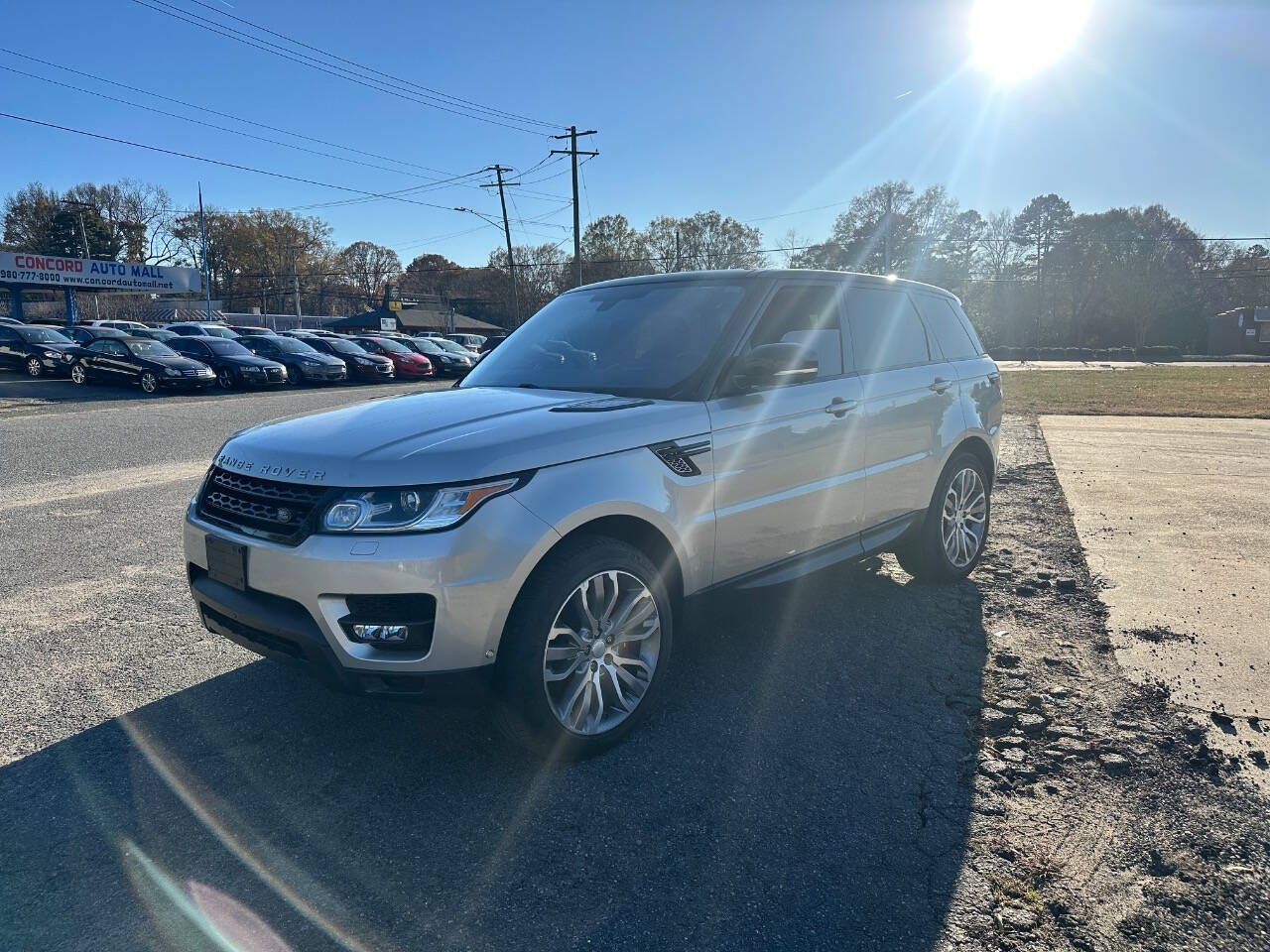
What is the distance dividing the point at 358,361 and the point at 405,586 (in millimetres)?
28272

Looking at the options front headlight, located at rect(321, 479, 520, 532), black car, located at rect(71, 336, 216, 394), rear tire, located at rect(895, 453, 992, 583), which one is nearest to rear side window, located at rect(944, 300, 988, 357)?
rear tire, located at rect(895, 453, 992, 583)

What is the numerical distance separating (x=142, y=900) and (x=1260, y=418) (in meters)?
18.4

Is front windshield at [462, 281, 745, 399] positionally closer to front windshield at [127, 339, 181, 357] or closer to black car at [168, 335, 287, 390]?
front windshield at [127, 339, 181, 357]

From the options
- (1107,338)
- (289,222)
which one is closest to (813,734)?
(1107,338)

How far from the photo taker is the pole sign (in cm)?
3784

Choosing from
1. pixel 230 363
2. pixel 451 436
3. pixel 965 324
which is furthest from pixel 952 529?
pixel 230 363

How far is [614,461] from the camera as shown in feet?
10.3

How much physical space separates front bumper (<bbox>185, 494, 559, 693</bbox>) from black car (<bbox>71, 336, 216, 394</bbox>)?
22209 mm

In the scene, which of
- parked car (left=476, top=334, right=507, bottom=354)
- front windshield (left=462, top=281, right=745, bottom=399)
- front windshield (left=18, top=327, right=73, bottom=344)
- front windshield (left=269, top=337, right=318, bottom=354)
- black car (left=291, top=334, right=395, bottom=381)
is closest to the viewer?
front windshield (left=462, top=281, right=745, bottom=399)

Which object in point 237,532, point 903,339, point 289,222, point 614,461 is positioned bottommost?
point 237,532

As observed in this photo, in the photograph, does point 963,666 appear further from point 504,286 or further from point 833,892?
point 504,286

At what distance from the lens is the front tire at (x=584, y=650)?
2.87 meters

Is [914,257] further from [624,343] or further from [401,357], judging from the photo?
[624,343]

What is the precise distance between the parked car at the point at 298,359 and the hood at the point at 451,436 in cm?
2471
